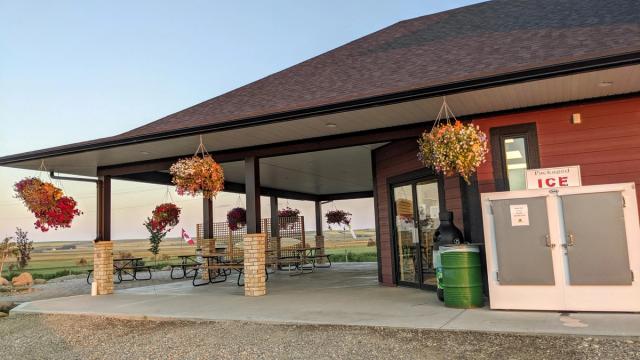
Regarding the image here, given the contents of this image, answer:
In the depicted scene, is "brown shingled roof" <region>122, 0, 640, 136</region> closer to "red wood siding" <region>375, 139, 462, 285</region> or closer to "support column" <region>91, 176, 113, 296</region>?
"red wood siding" <region>375, 139, 462, 285</region>

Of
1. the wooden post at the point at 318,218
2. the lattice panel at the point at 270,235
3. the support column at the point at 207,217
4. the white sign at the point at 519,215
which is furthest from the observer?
the wooden post at the point at 318,218

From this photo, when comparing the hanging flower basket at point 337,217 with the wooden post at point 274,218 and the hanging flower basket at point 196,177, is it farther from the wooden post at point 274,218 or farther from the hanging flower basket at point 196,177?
the hanging flower basket at point 196,177

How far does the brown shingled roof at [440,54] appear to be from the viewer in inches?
253

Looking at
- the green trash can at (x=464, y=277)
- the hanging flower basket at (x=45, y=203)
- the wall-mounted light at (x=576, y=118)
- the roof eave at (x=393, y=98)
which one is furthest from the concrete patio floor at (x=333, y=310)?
the roof eave at (x=393, y=98)

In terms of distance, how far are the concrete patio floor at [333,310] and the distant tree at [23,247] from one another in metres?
11.3

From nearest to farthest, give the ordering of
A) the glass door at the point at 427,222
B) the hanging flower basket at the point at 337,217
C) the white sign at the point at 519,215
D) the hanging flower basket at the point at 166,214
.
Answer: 1. the white sign at the point at 519,215
2. the glass door at the point at 427,222
3. the hanging flower basket at the point at 166,214
4. the hanging flower basket at the point at 337,217

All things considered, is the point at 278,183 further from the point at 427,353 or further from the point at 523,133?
the point at 427,353

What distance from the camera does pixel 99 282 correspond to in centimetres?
1048

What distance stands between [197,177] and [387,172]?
3.95 meters

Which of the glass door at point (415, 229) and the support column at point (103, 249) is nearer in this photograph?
the glass door at point (415, 229)

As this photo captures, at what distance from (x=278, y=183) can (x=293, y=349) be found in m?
11.5

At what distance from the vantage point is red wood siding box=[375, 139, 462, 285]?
8859 millimetres

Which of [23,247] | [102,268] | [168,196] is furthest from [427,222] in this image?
[23,247]

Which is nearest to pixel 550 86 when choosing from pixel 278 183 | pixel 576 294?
pixel 576 294
